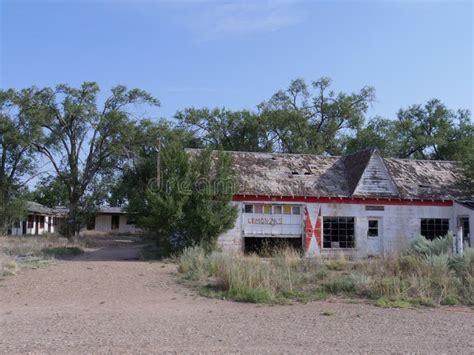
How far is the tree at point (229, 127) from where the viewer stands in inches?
1761

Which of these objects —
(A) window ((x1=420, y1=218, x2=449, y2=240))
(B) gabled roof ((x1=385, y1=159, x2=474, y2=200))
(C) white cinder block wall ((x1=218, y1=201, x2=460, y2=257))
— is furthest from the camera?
(B) gabled roof ((x1=385, y1=159, x2=474, y2=200))

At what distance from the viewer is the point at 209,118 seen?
4544cm

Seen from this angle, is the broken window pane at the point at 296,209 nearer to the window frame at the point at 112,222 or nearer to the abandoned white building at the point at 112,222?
the abandoned white building at the point at 112,222

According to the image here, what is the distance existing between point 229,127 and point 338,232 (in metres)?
22.6

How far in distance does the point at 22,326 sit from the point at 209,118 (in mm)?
37296

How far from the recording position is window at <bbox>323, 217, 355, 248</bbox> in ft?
80.1

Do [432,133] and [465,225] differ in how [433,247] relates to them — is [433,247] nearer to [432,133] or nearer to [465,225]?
[465,225]

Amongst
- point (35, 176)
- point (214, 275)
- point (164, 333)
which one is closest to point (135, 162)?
point (35, 176)

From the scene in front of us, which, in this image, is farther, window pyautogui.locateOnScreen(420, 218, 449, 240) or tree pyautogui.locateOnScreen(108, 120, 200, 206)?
tree pyautogui.locateOnScreen(108, 120, 200, 206)

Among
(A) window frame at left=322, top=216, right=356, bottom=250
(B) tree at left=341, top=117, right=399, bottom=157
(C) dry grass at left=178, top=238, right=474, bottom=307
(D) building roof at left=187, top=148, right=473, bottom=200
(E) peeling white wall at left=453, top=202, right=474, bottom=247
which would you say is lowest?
(C) dry grass at left=178, top=238, right=474, bottom=307

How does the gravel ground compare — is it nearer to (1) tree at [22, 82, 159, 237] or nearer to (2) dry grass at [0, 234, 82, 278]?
(2) dry grass at [0, 234, 82, 278]

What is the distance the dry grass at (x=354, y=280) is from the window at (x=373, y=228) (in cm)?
891

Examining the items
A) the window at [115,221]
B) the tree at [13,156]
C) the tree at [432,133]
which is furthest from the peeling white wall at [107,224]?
the tree at [432,133]

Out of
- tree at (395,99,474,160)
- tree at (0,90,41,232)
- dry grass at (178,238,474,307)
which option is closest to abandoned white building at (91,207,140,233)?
tree at (0,90,41,232)
